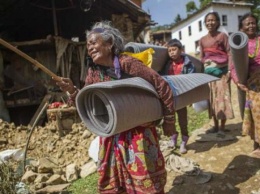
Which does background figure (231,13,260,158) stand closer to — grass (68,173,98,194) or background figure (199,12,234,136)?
background figure (199,12,234,136)

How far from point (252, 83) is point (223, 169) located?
105 centimetres

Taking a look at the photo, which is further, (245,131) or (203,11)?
(203,11)

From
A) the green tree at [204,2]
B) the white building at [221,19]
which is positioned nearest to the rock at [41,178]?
the white building at [221,19]

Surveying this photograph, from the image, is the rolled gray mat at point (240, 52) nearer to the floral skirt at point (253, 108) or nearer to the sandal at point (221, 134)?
the floral skirt at point (253, 108)

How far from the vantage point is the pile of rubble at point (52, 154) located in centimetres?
408

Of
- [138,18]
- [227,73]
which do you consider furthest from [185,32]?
[227,73]

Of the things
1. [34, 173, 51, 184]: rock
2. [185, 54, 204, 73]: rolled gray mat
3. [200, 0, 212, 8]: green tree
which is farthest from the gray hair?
[200, 0, 212, 8]: green tree

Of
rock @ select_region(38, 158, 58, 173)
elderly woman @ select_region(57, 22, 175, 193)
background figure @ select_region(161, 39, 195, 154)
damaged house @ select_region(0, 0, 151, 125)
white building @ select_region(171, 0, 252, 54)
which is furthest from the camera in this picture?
white building @ select_region(171, 0, 252, 54)

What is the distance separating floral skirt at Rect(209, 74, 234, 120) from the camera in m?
4.34

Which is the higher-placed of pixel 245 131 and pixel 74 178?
pixel 245 131

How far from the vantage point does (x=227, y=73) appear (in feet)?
14.1

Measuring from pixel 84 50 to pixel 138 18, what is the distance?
166 centimetres

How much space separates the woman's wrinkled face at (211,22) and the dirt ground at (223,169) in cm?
160

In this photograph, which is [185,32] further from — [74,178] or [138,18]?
[74,178]
